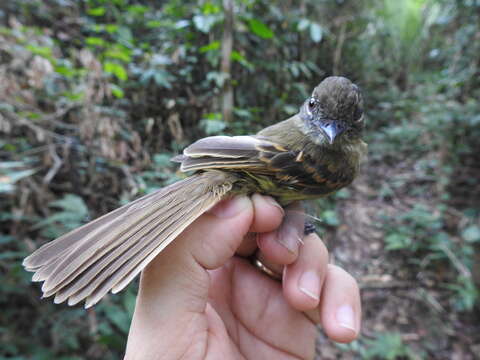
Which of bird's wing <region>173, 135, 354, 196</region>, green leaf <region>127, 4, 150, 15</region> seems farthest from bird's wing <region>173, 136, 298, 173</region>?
green leaf <region>127, 4, 150, 15</region>

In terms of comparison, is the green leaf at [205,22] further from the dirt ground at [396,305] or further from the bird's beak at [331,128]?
the dirt ground at [396,305]

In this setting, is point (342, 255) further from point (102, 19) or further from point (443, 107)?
point (102, 19)

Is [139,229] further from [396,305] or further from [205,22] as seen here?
[396,305]

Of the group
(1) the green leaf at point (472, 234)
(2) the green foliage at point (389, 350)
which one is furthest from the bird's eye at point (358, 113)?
(1) the green leaf at point (472, 234)

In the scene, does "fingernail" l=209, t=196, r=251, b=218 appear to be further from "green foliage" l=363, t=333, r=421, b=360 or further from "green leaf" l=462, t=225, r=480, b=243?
"green leaf" l=462, t=225, r=480, b=243

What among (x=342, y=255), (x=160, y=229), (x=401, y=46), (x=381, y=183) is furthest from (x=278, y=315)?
(x=401, y=46)

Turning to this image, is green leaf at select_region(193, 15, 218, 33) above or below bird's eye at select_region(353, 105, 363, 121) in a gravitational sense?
above

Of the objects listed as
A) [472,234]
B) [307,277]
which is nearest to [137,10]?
[307,277]
